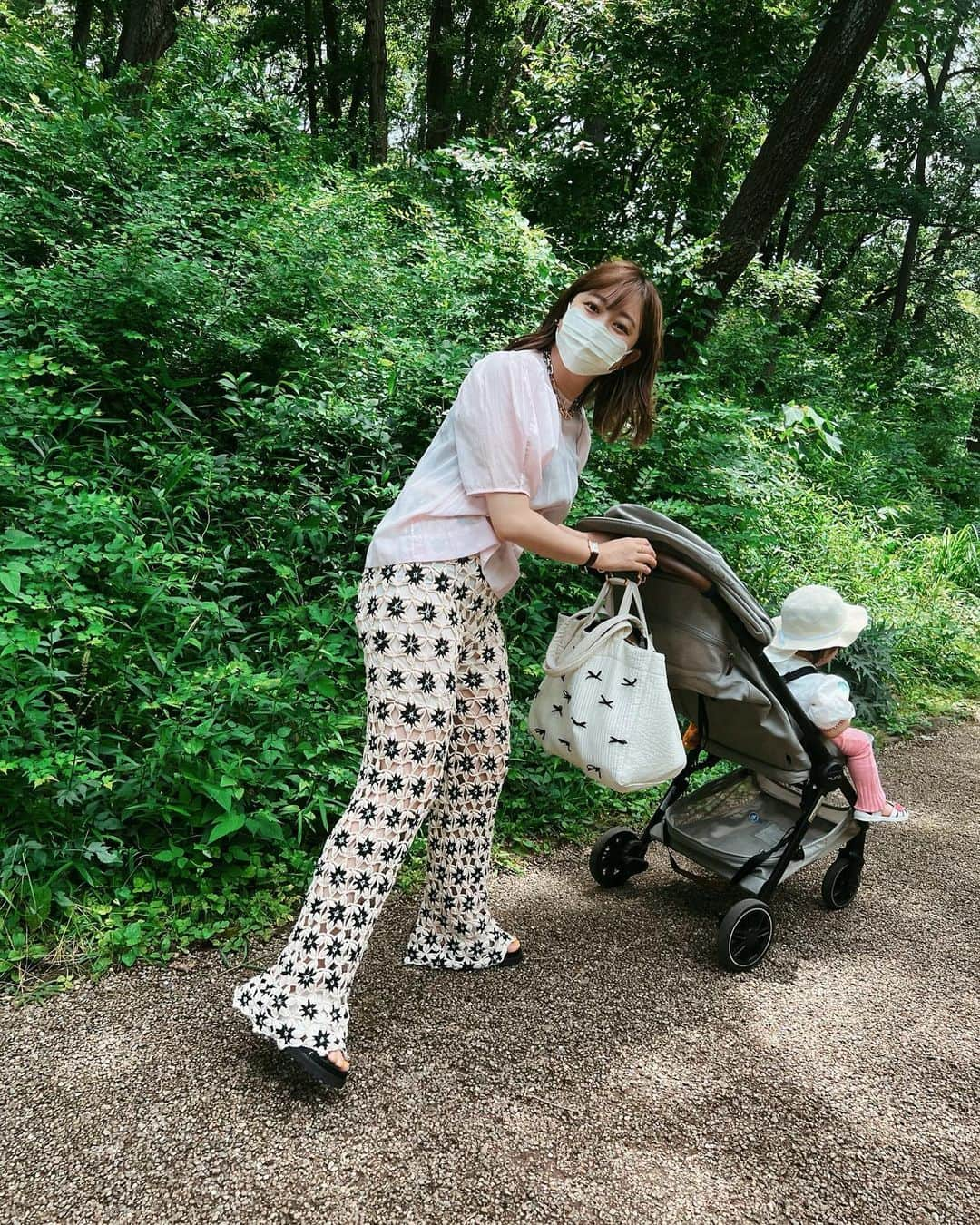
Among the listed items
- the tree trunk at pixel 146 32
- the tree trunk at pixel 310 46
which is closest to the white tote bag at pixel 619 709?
the tree trunk at pixel 146 32

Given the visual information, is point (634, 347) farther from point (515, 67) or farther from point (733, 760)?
point (515, 67)

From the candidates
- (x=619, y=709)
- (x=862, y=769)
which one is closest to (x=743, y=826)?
(x=862, y=769)

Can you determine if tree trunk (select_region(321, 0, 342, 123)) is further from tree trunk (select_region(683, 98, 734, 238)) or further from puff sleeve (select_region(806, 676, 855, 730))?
puff sleeve (select_region(806, 676, 855, 730))

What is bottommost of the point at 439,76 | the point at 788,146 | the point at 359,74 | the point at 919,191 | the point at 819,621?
the point at 819,621

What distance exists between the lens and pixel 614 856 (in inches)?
129

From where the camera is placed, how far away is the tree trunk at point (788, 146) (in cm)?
623

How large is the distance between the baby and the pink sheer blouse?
3.97ft

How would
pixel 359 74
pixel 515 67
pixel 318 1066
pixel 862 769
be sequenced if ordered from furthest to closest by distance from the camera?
1. pixel 359 74
2. pixel 515 67
3. pixel 862 769
4. pixel 318 1066

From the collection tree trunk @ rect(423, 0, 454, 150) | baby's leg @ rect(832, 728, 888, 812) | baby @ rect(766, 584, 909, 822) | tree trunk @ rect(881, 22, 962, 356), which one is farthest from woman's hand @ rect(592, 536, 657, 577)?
tree trunk @ rect(881, 22, 962, 356)

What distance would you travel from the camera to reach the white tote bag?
2.40m

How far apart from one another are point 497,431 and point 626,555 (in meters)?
0.48

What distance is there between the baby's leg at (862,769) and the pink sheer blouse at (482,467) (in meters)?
1.49

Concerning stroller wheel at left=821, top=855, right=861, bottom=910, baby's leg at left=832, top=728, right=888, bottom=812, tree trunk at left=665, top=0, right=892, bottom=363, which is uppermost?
tree trunk at left=665, top=0, right=892, bottom=363

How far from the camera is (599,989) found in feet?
8.71
